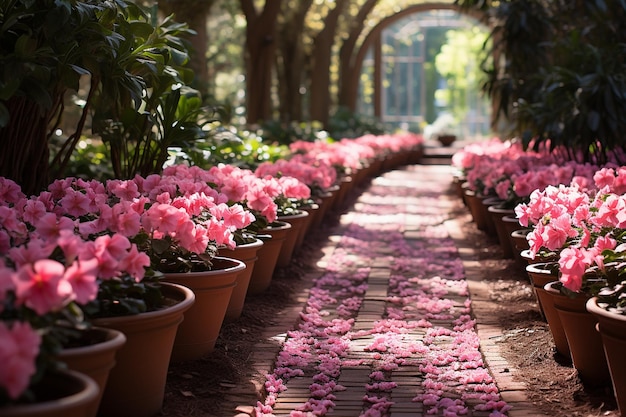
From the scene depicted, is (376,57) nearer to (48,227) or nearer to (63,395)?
(48,227)

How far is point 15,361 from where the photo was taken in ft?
6.15

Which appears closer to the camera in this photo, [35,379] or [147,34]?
[35,379]

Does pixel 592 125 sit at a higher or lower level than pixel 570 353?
higher

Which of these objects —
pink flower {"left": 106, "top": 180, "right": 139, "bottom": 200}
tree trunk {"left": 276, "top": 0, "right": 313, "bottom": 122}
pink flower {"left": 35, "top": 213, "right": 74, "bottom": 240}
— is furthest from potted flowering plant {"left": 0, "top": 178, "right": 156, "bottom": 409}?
tree trunk {"left": 276, "top": 0, "right": 313, "bottom": 122}

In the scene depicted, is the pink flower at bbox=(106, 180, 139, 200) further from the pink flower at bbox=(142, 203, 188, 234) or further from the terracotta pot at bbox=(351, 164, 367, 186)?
the terracotta pot at bbox=(351, 164, 367, 186)

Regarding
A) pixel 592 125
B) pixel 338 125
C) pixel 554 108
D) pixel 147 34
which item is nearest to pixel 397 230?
pixel 554 108

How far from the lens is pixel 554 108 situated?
7203 millimetres

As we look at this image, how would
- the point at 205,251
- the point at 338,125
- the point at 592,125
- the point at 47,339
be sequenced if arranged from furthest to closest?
the point at 338,125 → the point at 592,125 → the point at 205,251 → the point at 47,339

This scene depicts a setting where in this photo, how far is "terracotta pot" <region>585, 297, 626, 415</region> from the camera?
2.77m

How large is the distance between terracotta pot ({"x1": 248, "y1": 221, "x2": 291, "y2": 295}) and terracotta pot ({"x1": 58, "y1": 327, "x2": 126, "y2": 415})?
2.57 metres

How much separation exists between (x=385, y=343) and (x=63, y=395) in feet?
7.36

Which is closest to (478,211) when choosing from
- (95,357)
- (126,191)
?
(126,191)

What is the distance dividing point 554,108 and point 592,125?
35.3 inches

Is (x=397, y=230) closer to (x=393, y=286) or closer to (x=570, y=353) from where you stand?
(x=393, y=286)
